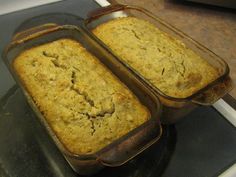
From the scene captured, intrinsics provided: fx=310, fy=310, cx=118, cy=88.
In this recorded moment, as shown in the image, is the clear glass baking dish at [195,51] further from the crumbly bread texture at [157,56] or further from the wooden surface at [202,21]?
the wooden surface at [202,21]

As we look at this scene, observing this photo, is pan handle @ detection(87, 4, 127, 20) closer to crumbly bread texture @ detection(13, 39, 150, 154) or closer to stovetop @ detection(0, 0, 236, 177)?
crumbly bread texture @ detection(13, 39, 150, 154)

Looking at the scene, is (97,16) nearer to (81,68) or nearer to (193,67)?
(81,68)

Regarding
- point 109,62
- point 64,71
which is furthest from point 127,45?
point 64,71

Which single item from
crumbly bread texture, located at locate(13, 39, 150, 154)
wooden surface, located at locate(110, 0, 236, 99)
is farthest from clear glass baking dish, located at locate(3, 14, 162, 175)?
wooden surface, located at locate(110, 0, 236, 99)

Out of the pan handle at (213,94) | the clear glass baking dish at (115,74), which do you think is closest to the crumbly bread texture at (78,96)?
the clear glass baking dish at (115,74)

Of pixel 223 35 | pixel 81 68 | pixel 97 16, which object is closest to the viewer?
pixel 81 68

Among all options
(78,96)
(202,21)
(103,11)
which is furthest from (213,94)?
(202,21)
